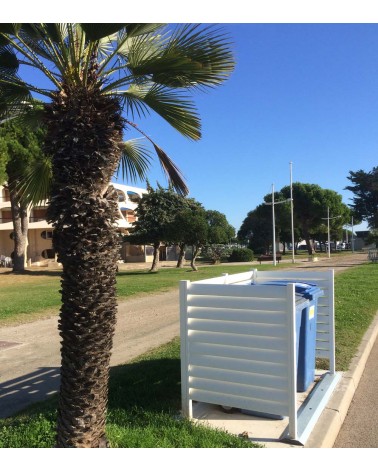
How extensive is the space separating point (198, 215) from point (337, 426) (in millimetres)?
26034

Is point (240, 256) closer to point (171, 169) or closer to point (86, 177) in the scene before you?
point (171, 169)

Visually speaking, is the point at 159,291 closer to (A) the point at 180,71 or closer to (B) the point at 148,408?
(B) the point at 148,408

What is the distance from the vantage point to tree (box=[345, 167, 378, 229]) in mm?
46938

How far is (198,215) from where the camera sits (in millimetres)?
30031

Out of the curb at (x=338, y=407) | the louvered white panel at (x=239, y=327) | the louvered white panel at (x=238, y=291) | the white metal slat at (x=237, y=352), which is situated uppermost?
the louvered white panel at (x=238, y=291)

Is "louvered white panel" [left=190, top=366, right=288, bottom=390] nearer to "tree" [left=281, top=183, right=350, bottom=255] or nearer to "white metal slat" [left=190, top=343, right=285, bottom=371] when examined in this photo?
"white metal slat" [left=190, top=343, right=285, bottom=371]

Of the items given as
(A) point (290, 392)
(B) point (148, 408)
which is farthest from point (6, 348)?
(A) point (290, 392)

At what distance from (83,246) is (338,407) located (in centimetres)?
308

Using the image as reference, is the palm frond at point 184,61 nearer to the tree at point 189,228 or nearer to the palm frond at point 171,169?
the palm frond at point 171,169

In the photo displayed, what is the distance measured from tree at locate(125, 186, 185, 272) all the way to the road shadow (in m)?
23.4

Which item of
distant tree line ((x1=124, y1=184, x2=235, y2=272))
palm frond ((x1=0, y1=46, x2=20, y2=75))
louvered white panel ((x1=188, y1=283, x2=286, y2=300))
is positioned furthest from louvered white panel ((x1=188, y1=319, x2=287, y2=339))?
distant tree line ((x1=124, y1=184, x2=235, y2=272))

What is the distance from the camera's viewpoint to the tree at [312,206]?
6188 cm

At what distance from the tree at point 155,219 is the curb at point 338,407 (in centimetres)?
2365

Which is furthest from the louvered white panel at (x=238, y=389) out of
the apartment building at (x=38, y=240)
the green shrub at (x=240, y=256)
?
the green shrub at (x=240, y=256)
